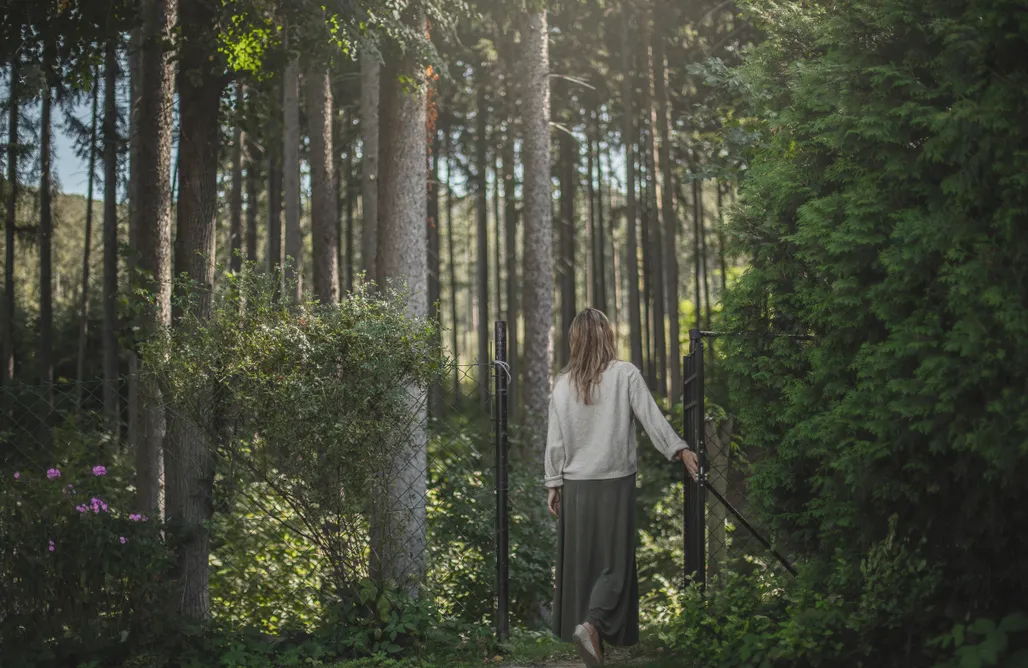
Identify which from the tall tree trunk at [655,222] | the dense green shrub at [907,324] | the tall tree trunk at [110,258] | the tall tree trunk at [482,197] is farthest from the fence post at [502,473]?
the tall tree trunk at [482,197]

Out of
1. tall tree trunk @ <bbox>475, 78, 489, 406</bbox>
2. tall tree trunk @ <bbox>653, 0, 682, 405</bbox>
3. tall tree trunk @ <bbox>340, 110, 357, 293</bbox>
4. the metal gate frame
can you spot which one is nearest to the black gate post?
the metal gate frame

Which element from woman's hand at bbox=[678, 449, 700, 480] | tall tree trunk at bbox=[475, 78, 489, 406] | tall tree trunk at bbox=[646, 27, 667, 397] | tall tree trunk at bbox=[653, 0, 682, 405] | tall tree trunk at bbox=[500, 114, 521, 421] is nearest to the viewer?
woman's hand at bbox=[678, 449, 700, 480]

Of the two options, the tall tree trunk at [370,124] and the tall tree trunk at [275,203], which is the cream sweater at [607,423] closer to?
the tall tree trunk at [370,124]

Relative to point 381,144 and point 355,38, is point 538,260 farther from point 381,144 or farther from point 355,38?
point 355,38

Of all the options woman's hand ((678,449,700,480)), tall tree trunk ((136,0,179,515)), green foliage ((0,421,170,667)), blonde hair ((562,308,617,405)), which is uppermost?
tall tree trunk ((136,0,179,515))

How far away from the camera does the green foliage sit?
6.14m

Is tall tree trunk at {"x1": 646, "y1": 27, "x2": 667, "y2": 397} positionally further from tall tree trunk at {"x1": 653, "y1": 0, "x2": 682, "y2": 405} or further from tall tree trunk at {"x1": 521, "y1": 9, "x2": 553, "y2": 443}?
tall tree trunk at {"x1": 521, "y1": 9, "x2": 553, "y2": 443}

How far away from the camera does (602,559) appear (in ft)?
19.1

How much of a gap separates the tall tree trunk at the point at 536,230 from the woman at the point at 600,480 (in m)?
8.56

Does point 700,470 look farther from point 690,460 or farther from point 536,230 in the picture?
point 536,230

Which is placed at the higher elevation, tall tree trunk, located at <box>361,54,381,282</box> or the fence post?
tall tree trunk, located at <box>361,54,381,282</box>

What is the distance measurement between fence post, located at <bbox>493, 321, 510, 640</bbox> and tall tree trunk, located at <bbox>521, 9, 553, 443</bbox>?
7685 mm

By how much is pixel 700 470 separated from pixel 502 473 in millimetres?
1514

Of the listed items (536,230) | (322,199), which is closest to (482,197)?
(536,230)
